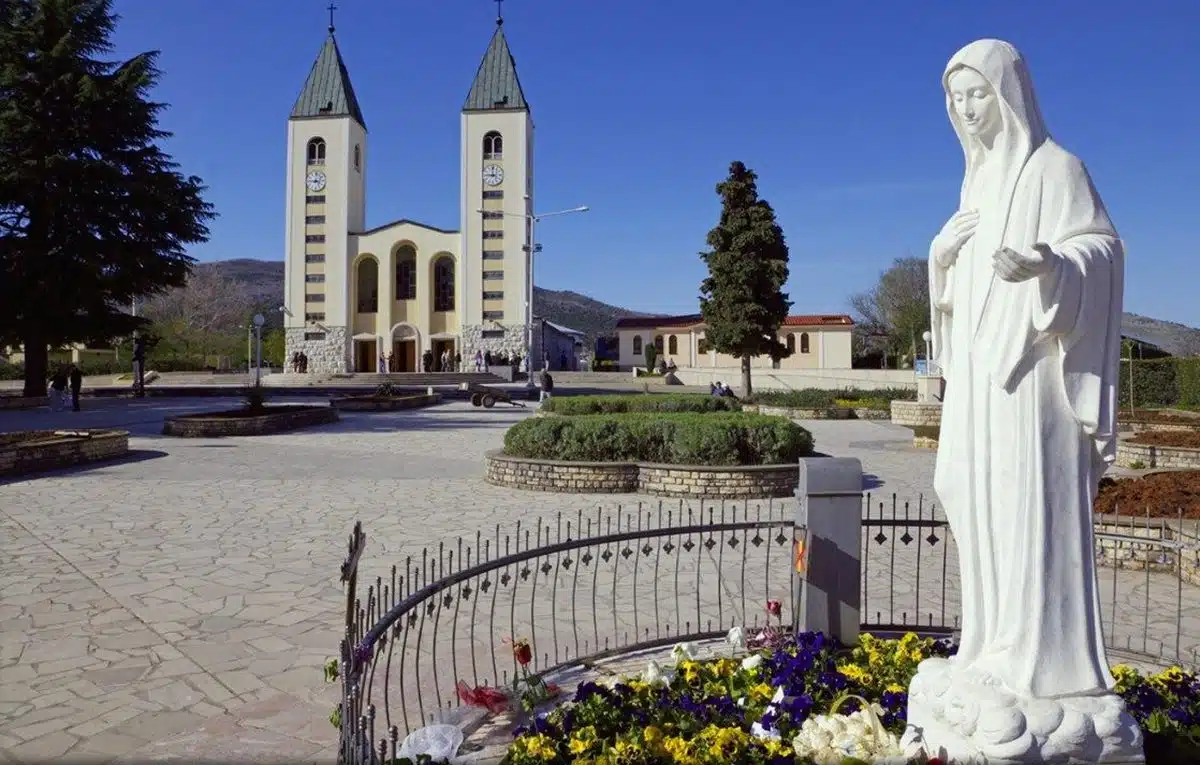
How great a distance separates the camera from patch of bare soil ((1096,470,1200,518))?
26.5ft

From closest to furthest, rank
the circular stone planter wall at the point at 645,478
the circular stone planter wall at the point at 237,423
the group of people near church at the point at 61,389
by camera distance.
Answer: the circular stone planter wall at the point at 645,478 → the circular stone planter wall at the point at 237,423 → the group of people near church at the point at 61,389

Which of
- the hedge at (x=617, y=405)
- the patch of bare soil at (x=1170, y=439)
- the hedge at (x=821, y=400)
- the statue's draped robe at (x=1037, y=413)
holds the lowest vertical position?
the patch of bare soil at (x=1170, y=439)

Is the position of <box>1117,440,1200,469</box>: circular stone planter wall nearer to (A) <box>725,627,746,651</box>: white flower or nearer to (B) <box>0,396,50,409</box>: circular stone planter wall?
(A) <box>725,627,746,651</box>: white flower

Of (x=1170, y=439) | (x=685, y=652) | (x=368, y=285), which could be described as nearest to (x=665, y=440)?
(x=685, y=652)

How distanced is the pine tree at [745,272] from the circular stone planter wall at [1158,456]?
19935 millimetres

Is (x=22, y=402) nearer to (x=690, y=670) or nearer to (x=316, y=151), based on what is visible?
(x=690, y=670)

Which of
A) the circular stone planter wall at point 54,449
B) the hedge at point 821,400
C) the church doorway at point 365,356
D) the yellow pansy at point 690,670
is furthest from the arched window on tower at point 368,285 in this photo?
the yellow pansy at point 690,670

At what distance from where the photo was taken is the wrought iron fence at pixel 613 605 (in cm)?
428

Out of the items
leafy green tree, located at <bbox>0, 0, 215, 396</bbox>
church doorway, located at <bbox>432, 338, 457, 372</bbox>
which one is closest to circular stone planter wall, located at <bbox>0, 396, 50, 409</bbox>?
leafy green tree, located at <bbox>0, 0, 215, 396</bbox>

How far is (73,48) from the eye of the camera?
102 ft

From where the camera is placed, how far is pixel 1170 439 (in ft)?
50.6

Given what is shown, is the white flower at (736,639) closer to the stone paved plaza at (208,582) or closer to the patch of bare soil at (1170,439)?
the stone paved plaza at (208,582)

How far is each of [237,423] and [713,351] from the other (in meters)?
34.4

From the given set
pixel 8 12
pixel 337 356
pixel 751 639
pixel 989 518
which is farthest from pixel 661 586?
pixel 337 356
